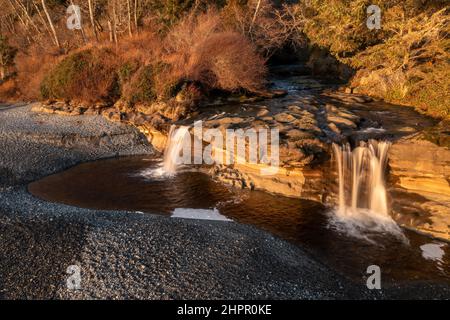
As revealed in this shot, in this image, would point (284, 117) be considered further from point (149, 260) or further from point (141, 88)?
point (149, 260)

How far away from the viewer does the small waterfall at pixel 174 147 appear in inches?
770

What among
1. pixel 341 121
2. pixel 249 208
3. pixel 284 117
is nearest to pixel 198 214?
pixel 249 208

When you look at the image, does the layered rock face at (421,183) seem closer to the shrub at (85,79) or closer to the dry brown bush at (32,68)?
the shrub at (85,79)

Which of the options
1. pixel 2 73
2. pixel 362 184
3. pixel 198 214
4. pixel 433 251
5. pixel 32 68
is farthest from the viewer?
pixel 2 73

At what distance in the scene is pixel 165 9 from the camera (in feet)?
103

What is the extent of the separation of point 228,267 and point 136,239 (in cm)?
299

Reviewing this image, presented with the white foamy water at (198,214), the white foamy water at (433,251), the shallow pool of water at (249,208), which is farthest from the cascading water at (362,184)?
the white foamy water at (198,214)

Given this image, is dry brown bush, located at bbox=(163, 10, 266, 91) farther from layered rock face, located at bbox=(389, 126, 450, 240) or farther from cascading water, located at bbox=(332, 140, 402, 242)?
layered rock face, located at bbox=(389, 126, 450, 240)

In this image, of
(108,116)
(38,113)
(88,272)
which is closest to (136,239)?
(88,272)

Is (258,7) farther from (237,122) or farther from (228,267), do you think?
(228,267)

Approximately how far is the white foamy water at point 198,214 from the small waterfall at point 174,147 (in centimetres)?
491

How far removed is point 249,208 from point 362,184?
4.72 metres

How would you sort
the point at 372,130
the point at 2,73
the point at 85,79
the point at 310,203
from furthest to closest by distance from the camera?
the point at 2,73 → the point at 85,79 → the point at 372,130 → the point at 310,203

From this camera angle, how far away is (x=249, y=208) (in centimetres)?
1493
